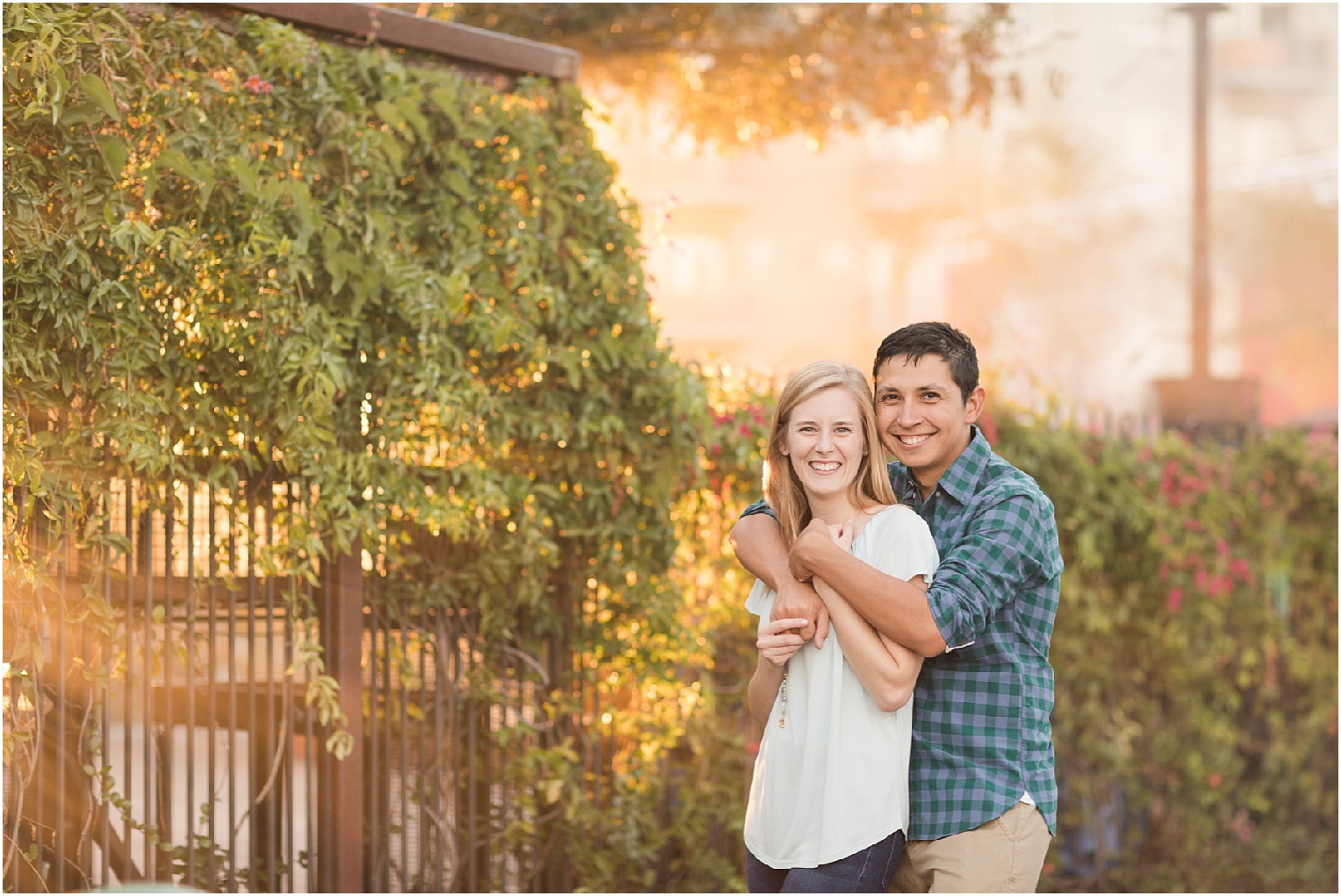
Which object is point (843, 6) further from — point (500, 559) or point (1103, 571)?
point (500, 559)

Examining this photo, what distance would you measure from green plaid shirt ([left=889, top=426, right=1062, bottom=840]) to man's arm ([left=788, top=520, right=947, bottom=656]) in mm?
55

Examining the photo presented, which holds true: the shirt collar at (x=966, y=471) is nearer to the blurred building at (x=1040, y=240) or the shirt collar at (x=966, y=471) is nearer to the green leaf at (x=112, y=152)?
the green leaf at (x=112, y=152)

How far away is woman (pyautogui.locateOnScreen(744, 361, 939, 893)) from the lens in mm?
2348

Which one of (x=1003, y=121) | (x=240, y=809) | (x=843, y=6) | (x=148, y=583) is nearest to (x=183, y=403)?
(x=148, y=583)

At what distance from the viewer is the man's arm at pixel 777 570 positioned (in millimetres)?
2396

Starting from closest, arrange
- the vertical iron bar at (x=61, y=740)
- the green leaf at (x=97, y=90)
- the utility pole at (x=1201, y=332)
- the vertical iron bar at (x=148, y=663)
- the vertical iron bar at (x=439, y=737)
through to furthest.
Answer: the green leaf at (x=97, y=90) < the vertical iron bar at (x=61, y=740) < the vertical iron bar at (x=148, y=663) < the vertical iron bar at (x=439, y=737) < the utility pole at (x=1201, y=332)

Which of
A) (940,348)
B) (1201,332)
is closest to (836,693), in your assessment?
(940,348)

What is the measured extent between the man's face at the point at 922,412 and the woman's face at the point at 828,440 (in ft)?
0.46

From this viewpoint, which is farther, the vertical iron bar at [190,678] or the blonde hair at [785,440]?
the vertical iron bar at [190,678]

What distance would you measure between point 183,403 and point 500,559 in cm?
115

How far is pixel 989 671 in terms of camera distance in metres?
2.49

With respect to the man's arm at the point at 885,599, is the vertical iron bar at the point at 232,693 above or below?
below

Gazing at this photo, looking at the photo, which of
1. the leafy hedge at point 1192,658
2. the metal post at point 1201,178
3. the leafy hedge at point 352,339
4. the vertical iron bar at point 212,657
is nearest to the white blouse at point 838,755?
the leafy hedge at point 352,339

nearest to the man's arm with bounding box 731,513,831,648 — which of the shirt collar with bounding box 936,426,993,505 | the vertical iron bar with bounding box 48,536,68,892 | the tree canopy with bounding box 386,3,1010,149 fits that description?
the shirt collar with bounding box 936,426,993,505
